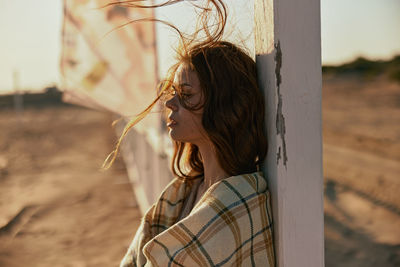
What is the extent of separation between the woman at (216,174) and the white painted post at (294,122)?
0.19 ft

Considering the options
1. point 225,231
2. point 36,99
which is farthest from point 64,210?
point 36,99

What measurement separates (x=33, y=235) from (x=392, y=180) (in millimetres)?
4714

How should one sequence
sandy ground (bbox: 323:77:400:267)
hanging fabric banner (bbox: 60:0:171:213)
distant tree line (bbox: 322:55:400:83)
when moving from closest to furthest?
hanging fabric banner (bbox: 60:0:171:213), sandy ground (bbox: 323:77:400:267), distant tree line (bbox: 322:55:400:83)

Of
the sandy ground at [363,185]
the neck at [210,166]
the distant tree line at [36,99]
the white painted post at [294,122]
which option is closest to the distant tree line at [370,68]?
the sandy ground at [363,185]

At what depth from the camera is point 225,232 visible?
1.18m

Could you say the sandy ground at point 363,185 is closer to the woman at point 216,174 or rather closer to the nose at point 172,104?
the woman at point 216,174

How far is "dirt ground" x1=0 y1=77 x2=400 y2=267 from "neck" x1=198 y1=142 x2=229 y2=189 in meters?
2.81

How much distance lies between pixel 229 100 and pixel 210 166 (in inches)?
8.9

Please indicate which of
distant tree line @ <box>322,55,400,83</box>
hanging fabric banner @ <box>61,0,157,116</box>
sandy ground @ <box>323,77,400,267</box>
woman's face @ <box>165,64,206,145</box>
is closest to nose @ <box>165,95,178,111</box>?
woman's face @ <box>165,64,206,145</box>

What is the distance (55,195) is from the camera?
290 inches

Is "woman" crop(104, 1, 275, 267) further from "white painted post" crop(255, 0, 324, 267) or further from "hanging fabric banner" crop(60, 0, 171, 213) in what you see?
"hanging fabric banner" crop(60, 0, 171, 213)

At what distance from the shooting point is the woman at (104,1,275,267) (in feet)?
3.87

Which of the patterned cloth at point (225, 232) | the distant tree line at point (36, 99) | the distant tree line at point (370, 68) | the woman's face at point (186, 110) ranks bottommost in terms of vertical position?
the distant tree line at point (36, 99)

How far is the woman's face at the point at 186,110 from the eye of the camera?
55.4 inches
